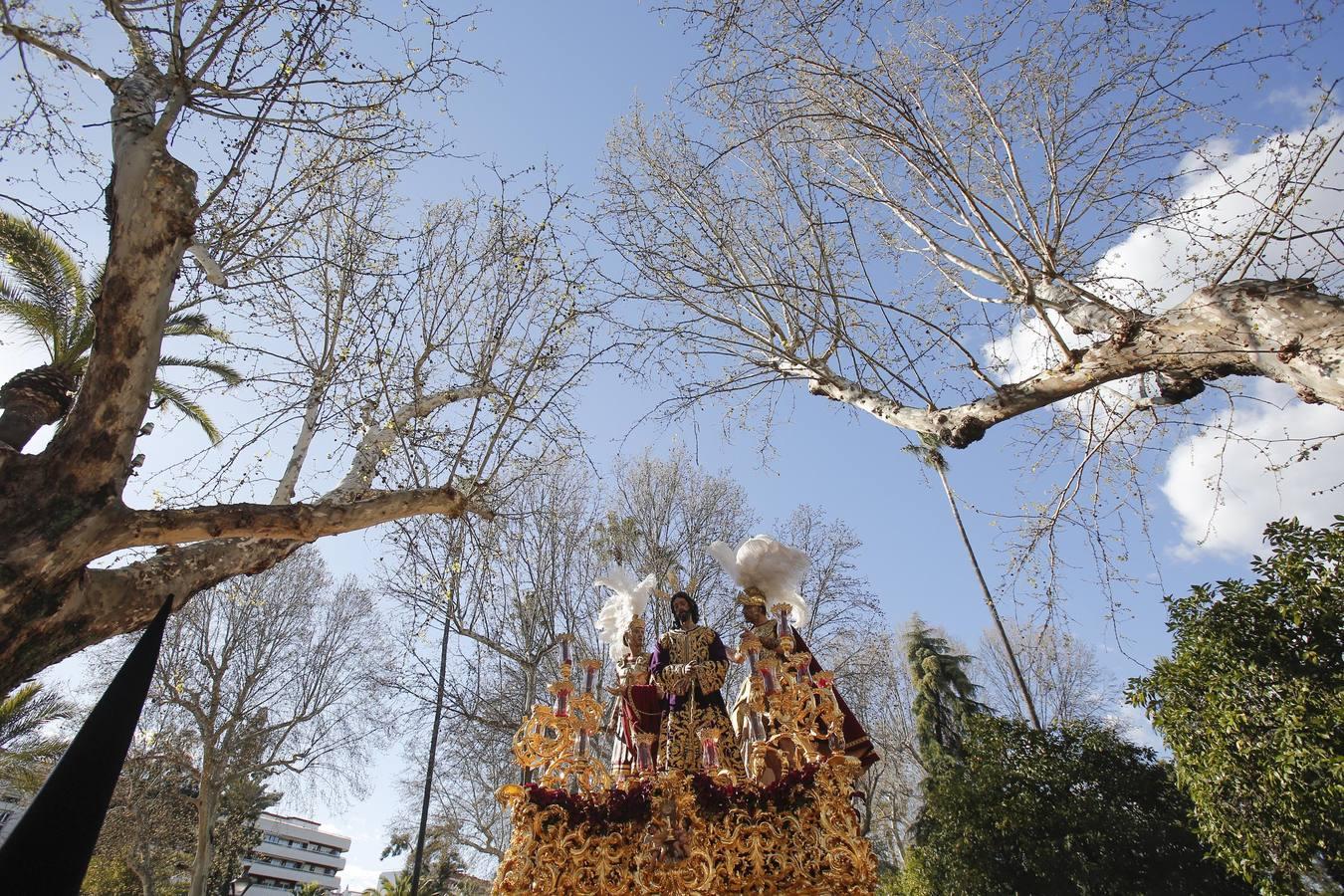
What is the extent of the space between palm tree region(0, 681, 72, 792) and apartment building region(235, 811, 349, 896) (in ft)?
161

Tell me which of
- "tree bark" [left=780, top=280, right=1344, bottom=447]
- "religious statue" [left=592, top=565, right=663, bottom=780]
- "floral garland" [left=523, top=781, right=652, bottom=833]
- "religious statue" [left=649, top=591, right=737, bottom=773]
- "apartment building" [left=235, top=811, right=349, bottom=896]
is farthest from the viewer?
"apartment building" [left=235, top=811, right=349, bottom=896]

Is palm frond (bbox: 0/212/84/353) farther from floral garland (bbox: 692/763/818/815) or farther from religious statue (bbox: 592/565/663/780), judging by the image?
floral garland (bbox: 692/763/818/815)

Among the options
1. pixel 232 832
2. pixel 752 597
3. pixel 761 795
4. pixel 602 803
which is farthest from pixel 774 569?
pixel 232 832

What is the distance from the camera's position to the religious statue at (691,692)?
5.86 m

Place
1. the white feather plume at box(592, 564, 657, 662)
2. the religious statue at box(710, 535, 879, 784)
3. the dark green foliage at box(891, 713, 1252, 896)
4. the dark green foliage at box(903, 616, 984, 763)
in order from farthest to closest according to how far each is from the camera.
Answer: the dark green foliage at box(903, 616, 984, 763) < the dark green foliage at box(891, 713, 1252, 896) < the white feather plume at box(592, 564, 657, 662) < the religious statue at box(710, 535, 879, 784)

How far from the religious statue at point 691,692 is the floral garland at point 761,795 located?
571 mm

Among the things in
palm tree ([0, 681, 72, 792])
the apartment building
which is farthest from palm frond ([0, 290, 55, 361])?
the apartment building

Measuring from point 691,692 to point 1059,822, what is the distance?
6015 millimetres

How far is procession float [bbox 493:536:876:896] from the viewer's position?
4465 mm

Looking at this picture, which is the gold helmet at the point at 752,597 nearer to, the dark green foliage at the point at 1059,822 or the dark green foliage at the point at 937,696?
the dark green foliage at the point at 1059,822

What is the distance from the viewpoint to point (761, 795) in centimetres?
468

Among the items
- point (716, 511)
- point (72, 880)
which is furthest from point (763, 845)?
point (716, 511)

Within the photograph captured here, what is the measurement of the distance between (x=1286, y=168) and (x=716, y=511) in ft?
48.4

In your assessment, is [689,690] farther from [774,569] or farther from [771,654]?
[774,569]
